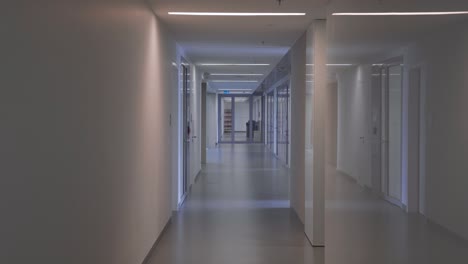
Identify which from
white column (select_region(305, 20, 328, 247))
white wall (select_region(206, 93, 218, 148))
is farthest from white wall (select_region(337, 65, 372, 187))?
white wall (select_region(206, 93, 218, 148))

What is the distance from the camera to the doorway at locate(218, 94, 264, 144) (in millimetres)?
32656

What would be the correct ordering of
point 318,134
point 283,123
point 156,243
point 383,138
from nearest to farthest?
point 156,243 < point 318,134 < point 383,138 < point 283,123

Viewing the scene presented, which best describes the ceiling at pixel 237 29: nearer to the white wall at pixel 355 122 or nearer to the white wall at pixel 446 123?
the white wall at pixel 446 123

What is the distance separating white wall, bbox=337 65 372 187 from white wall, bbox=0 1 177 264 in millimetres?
7784

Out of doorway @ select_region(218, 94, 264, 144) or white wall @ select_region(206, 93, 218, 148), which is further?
doorway @ select_region(218, 94, 264, 144)

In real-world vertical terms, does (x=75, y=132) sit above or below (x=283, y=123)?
above

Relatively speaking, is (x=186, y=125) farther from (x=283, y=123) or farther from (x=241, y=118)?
(x=241, y=118)

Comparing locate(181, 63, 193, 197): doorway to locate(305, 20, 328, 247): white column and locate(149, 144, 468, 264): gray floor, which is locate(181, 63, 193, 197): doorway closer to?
locate(149, 144, 468, 264): gray floor

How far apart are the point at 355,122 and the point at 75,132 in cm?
1167

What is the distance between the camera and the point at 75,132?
312cm

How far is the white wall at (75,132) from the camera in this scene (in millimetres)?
2234

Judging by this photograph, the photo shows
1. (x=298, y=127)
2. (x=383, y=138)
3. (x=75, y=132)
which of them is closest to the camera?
(x=75, y=132)

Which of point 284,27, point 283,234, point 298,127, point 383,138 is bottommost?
point 283,234

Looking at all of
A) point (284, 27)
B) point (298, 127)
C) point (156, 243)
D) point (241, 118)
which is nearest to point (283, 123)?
point (298, 127)
